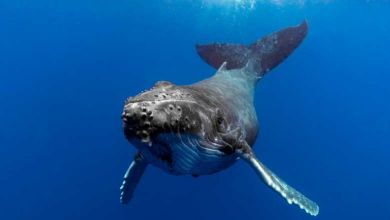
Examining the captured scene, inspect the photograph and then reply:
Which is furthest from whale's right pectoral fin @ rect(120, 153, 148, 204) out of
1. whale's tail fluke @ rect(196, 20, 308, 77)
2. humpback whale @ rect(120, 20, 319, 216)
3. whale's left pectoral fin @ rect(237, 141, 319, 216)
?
whale's tail fluke @ rect(196, 20, 308, 77)

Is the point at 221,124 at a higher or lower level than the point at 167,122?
lower

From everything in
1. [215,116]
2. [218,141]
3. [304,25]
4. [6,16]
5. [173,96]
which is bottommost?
[218,141]

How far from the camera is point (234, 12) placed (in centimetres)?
3222

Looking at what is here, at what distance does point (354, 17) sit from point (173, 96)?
32615 millimetres

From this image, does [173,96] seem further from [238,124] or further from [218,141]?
[238,124]

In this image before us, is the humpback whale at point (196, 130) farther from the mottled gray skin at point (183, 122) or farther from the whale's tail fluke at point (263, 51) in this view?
the whale's tail fluke at point (263, 51)

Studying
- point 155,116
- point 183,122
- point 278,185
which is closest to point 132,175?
point 278,185

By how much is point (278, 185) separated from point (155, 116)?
320cm

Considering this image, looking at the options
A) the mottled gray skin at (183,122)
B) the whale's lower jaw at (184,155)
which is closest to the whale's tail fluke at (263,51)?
the mottled gray skin at (183,122)

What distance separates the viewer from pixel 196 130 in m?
5.95

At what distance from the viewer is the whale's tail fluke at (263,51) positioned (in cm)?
1311

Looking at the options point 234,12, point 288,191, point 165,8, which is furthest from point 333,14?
point 288,191

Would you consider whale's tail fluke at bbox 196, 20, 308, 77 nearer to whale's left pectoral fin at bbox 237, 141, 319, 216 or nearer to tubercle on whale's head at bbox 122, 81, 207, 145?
whale's left pectoral fin at bbox 237, 141, 319, 216

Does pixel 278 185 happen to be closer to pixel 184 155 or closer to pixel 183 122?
pixel 184 155
